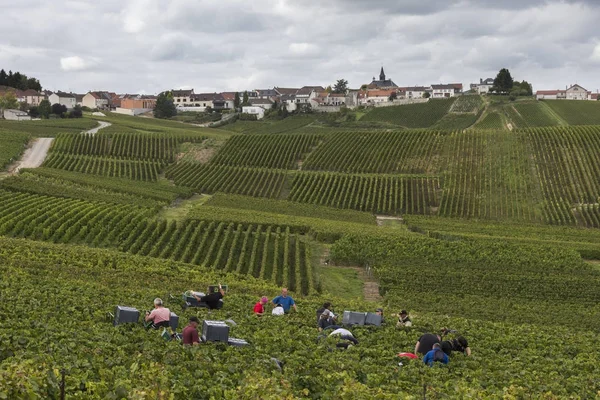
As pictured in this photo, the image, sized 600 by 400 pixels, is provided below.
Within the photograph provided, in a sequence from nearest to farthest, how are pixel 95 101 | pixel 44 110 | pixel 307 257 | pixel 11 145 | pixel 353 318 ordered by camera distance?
pixel 353 318
pixel 307 257
pixel 11 145
pixel 44 110
pixel 95 101

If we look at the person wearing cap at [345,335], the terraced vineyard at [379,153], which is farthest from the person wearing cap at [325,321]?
the terraced vineyard at [379,153]

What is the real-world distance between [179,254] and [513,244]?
74.1 ft

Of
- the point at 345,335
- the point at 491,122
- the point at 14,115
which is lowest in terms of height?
the point at 345,335

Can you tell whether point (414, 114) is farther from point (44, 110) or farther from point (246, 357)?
point (246, 357)

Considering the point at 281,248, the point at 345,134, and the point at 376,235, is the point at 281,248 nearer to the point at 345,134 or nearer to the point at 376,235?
the point at 376,235

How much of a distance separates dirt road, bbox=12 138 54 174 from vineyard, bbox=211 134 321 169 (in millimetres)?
20027

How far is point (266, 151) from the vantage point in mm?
87750

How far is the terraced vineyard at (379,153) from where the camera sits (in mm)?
80875

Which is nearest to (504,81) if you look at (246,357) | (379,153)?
(379,153)

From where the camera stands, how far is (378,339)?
18406 mm

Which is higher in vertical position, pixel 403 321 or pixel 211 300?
pixel 211 300

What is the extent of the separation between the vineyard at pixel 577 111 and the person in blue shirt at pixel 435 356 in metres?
119

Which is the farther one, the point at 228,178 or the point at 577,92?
the point at 577,92

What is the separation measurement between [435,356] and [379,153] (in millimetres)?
70869
